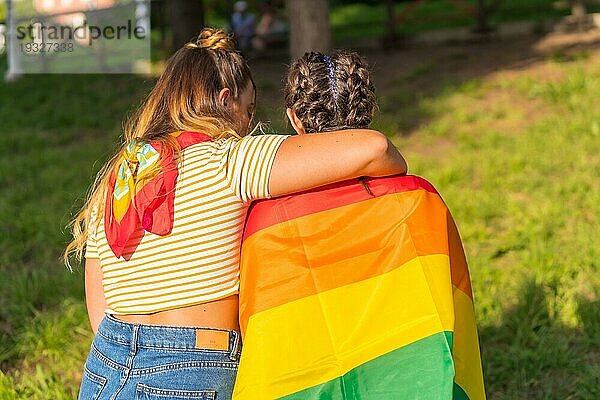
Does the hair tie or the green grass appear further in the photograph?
the green grass

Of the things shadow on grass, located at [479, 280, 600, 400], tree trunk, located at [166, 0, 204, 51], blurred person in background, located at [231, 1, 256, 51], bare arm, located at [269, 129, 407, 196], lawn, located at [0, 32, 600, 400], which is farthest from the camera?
blurred person in background, located at [231, 1, 256, 51]

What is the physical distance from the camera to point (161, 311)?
7.48 ft

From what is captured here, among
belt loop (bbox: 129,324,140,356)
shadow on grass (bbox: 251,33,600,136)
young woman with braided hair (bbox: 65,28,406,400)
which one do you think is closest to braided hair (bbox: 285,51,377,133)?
young woman with braided hair (bbox: 65,28,406,400)

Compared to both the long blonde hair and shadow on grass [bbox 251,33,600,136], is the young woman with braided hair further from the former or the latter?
shadow on grass [bbox 251,33,600,136]

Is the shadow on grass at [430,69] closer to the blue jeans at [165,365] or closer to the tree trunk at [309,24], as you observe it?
the tree trunk at [309,24]

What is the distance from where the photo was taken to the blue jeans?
7.29ft

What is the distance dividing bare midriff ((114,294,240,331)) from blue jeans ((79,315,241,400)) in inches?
0.7

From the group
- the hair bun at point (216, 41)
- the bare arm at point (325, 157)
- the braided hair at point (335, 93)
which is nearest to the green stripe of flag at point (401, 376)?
the bare arm at point (325, 157)

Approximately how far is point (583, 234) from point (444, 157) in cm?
230

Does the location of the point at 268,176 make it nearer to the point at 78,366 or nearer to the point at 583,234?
the point at 78,366

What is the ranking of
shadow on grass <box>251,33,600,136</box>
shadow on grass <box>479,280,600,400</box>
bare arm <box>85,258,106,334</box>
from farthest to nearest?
shadow on grass <box>251,33,600,136</box> → shadow on grass <box>479,280,600,400</box> → bare arm <box>85,258,106,334</box>

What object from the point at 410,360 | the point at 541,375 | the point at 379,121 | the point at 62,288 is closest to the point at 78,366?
the point at 62,288

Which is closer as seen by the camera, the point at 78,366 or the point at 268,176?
the point at 268,176

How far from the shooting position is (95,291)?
2580 millimetres
